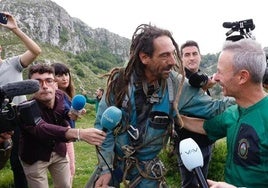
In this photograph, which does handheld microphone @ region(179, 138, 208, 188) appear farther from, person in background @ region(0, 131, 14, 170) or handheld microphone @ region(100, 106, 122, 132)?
person in background @ region(0, 131, 14, 170)

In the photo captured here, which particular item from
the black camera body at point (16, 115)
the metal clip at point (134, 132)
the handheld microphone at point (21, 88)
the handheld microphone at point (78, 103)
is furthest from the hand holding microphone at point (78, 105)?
the handheld microphone at point (21, 88)

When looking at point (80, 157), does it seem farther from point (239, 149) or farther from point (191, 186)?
point (239, 149)

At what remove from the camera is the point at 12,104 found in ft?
10.1

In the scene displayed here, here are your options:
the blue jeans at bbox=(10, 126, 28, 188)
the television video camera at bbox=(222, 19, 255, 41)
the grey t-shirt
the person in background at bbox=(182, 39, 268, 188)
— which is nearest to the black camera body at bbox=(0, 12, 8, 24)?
the grey t-shirt

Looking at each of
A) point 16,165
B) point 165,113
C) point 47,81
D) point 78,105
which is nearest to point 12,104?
point 78,105

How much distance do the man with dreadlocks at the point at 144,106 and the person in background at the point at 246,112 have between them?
1.91ft

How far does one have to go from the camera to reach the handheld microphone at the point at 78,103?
4.19 m

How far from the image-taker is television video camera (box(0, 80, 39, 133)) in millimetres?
2703

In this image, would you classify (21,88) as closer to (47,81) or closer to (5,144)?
(5,144)

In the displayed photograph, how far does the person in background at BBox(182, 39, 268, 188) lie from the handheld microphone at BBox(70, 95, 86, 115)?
1.50 m

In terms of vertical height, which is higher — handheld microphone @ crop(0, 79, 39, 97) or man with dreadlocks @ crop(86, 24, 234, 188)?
handheld microphone @ crop(0, 79, 39, 97)

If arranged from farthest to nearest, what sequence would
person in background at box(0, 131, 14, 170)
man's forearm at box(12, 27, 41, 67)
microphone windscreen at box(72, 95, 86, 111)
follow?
1. man's forearm at box(12, 27, 41, 67)
2. microphone windscreen at box(72, 95, 86, 111)
3. person in background at box(0, 131, 14, 170)

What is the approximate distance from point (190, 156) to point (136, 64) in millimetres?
1637

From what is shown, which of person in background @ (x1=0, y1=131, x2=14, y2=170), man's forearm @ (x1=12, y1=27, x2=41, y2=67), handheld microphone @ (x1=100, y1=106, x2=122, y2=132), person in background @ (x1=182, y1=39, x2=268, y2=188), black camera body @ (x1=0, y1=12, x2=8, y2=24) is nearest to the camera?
person in background @ (x1=182, y1=39, x2=268, y2=188)
